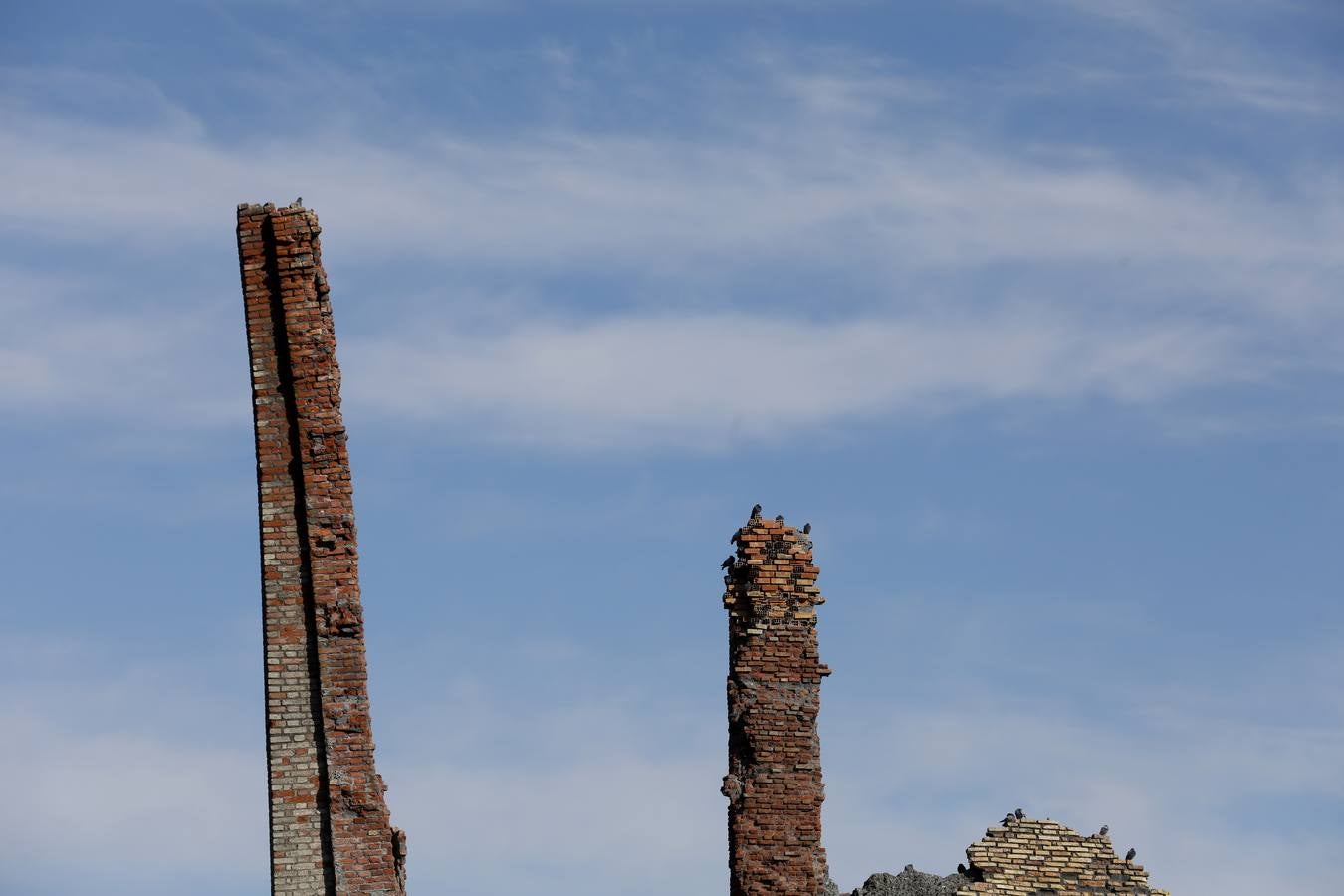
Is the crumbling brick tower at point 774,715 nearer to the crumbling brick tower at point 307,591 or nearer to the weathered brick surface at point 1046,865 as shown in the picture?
the weathered brick surface at point 1046,865

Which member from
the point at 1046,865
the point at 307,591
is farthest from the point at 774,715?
the point at 307,591

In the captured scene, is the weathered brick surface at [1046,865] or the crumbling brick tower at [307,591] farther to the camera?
the weathered brick surface at [1046,865]

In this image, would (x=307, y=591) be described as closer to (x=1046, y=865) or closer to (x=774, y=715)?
(x=774, y=715)

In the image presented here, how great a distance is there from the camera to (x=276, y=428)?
77.6ft

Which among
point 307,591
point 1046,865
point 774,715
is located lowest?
point 1046,865

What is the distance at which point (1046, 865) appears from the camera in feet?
85.6

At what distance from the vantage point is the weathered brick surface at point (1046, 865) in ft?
85.0

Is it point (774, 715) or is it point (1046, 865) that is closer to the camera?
point (774, 715)

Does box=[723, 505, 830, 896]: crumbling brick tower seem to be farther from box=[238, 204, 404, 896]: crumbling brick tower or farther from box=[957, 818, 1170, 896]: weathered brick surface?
box=[238, 204, 404, 896]: crumbling brick tower

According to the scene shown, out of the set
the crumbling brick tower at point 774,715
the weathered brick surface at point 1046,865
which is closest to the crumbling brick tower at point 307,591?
the crumbling brick tower at point 774,715

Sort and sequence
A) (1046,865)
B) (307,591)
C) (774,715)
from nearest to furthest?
(307,591), (774,715), (1046,865)

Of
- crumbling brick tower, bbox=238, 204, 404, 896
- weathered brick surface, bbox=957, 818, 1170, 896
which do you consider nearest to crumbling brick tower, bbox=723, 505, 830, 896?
weathered brick surface, bbox=957, 818, 1170, 896

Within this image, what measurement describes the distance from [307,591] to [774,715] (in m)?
4.40

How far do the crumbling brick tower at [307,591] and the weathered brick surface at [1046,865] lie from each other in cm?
594
